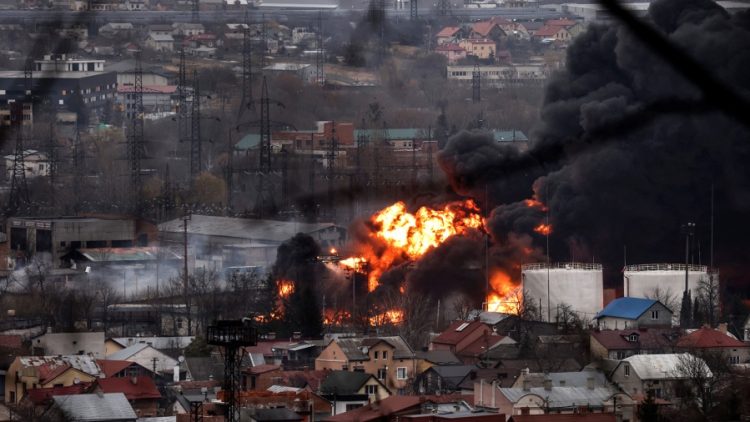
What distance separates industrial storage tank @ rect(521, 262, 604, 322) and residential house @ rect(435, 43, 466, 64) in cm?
4412

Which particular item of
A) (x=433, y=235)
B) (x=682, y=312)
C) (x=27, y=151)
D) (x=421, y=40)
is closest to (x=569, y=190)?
(x=433, y=235)

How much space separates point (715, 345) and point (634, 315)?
4.66 m

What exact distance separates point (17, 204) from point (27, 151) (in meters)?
8.02

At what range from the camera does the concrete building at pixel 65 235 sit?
45562 mm

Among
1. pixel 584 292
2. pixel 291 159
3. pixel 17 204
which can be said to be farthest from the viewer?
pixel 291 159

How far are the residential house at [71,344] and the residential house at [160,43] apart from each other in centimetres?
5133

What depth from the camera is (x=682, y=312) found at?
33.7 metres

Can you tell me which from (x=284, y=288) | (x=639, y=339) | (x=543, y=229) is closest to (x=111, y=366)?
(x=639, y=339)

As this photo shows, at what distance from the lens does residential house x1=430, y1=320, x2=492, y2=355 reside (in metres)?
30.2

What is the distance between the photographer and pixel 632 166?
137ft

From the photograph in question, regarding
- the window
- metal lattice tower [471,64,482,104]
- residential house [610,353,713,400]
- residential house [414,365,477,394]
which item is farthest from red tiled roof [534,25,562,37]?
residential house [610,353,713,400]

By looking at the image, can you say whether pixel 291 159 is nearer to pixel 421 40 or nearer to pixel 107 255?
pixel 107 255

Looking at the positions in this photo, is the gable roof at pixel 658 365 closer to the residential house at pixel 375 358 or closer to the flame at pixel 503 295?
the residential house at pixel 375 358

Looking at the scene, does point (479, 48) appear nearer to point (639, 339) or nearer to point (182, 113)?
point (182, 113)
